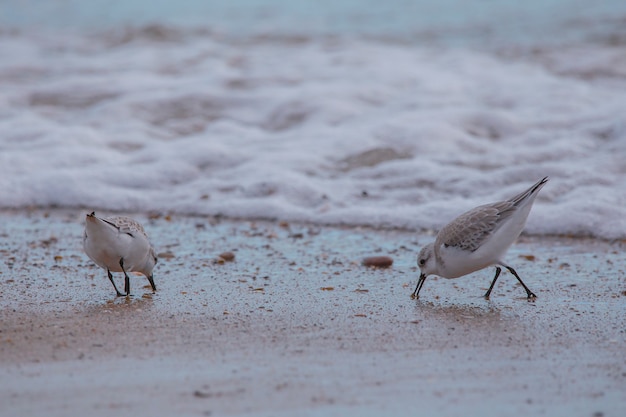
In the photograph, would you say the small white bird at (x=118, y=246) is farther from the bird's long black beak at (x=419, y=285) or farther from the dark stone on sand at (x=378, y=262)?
the bird's long black beak at (x=419, y=285)

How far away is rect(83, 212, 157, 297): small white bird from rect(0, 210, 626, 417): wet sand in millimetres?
183

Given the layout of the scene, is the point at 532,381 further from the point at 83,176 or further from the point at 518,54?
the point at 518,54

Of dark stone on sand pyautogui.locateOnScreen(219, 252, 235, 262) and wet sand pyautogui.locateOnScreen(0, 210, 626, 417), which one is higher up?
wet sand pyautogui.locateOnScreen(0, 210, 626, 417)

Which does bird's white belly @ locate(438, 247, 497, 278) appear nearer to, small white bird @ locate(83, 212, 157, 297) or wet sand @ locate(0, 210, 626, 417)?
wet sand @ locate(0, 210, 626, 417)

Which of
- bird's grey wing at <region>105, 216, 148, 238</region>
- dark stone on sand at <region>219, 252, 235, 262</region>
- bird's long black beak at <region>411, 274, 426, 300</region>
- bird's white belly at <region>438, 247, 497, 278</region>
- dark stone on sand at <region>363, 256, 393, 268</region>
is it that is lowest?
dark stone on sand at <region>219, 252, 235, 262</region>

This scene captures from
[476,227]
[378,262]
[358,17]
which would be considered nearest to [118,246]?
[378,262]

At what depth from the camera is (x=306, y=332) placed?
432 cm

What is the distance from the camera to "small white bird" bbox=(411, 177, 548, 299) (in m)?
5.03

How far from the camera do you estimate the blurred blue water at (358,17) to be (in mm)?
14516

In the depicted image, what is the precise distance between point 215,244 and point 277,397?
3.06 meters

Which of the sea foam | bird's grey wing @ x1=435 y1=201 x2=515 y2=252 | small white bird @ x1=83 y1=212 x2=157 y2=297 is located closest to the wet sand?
small white bird @ x1=83 y1=212 x2=157 y2=297

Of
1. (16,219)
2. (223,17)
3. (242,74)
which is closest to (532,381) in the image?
(16,219)

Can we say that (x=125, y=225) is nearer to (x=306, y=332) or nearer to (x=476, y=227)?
(x=306, y=332)

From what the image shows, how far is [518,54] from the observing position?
13.1 meters
